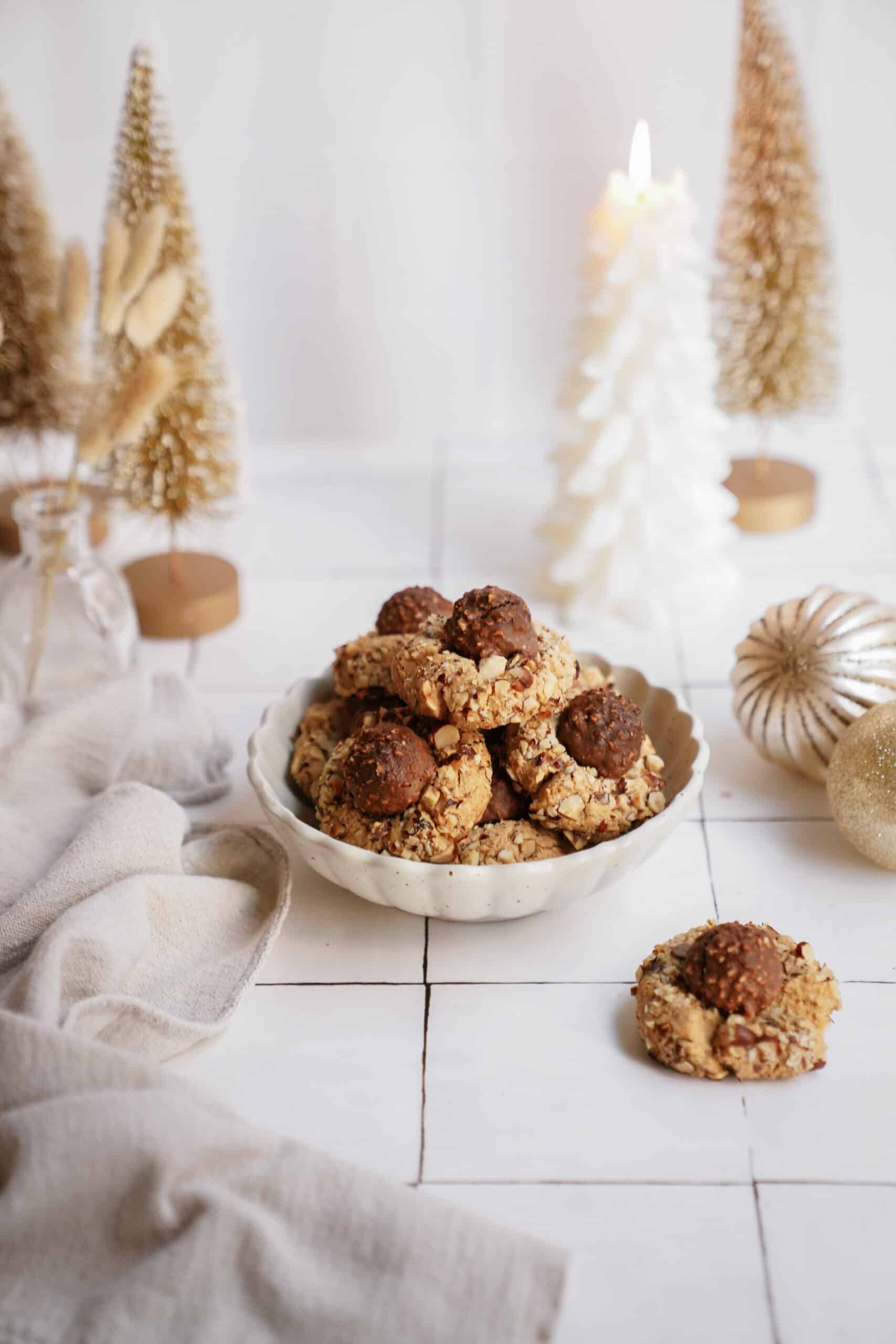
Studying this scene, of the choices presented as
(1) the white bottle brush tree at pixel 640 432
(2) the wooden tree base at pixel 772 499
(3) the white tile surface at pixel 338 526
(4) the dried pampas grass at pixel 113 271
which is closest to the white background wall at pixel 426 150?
(3) the white tile surface at pixel 338 526

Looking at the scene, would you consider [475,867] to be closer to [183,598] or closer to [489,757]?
[489,757]

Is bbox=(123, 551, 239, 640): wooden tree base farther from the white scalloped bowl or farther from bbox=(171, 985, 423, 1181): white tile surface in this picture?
bbox=(171, 985, 423, 1181): white tile surface

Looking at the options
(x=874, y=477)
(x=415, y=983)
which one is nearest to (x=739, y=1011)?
(x=415, y=983)

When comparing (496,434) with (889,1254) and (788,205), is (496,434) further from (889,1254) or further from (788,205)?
(889,1254)

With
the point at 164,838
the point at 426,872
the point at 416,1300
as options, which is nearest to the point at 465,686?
the point at 426,872

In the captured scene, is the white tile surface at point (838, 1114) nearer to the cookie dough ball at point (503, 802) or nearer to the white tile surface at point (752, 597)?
the cookie dough ball at point (503, 802)

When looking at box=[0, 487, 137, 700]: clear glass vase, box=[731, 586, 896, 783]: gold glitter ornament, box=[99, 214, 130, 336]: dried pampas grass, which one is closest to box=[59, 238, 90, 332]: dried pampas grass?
box=[99, 214, 130, 336]: dried pampas grass
